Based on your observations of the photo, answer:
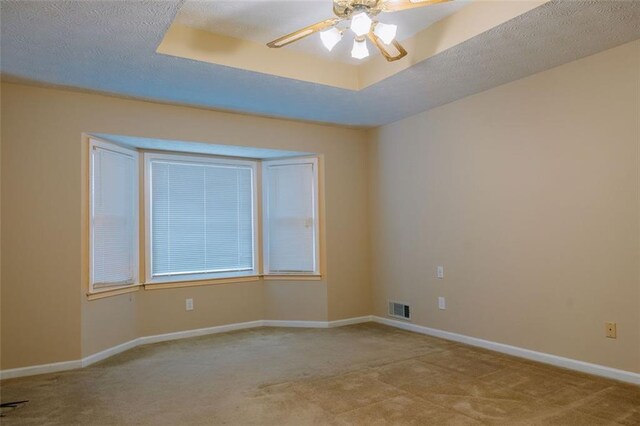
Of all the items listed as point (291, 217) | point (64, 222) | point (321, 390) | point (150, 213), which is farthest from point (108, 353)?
point (291, 217)

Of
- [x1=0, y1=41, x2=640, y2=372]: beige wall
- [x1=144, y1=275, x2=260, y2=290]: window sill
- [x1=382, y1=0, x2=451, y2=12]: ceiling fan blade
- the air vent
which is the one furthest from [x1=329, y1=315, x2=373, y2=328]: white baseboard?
[x1=382, y1=0, x2=451, y2=12]: ceiling fan blade

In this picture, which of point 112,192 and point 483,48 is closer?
point 483,48

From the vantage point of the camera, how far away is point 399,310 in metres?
5.02

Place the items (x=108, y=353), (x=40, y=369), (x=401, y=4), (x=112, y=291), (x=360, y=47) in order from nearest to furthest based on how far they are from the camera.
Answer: (x=401, y=4)
(x=360, y=47)
(x=40, y=369)
(x=108, y=353)
(x=112, y=291)

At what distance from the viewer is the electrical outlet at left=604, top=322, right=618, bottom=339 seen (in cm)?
311

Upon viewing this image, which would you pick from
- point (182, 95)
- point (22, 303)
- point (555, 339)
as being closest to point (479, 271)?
point (555, 339)

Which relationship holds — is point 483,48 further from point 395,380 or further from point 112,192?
point 112,192

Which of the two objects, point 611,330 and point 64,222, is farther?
point 64,222

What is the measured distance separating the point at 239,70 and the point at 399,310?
3213mm

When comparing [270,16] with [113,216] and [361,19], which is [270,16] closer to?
[361,19]

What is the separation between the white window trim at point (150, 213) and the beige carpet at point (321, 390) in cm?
82

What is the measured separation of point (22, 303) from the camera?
11.6 feet

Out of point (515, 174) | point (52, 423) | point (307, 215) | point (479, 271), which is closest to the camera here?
point (52, 423)

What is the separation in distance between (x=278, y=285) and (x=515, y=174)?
2.96 meters
